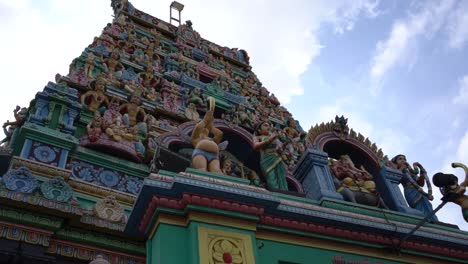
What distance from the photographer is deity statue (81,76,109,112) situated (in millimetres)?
9750

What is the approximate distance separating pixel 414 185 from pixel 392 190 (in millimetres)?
550

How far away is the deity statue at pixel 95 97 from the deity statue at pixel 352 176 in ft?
14.2

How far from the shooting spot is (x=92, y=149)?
8562 millimetres

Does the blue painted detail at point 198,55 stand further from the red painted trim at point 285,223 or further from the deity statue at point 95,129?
the red painted trim at point 285,223

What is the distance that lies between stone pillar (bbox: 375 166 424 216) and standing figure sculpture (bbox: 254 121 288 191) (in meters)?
1.79

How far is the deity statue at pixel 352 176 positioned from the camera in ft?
29.1

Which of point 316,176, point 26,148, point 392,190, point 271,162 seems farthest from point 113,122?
point 392,190

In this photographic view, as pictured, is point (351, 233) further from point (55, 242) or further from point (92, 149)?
point (92, 149)

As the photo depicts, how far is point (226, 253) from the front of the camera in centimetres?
567

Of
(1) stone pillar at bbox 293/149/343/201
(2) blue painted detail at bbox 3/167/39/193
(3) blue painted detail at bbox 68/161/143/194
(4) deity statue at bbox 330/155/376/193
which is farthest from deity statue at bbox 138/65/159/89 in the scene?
(2) blue painted detail at bbox 3/167/39/193

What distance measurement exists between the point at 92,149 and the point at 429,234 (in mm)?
5157

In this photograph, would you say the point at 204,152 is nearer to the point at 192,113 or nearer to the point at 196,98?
the point at 192,113

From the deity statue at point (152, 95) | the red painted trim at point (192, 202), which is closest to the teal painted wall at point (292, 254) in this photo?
the red painted trim at point (192, 202)

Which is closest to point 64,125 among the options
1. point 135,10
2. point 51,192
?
point 51,192
